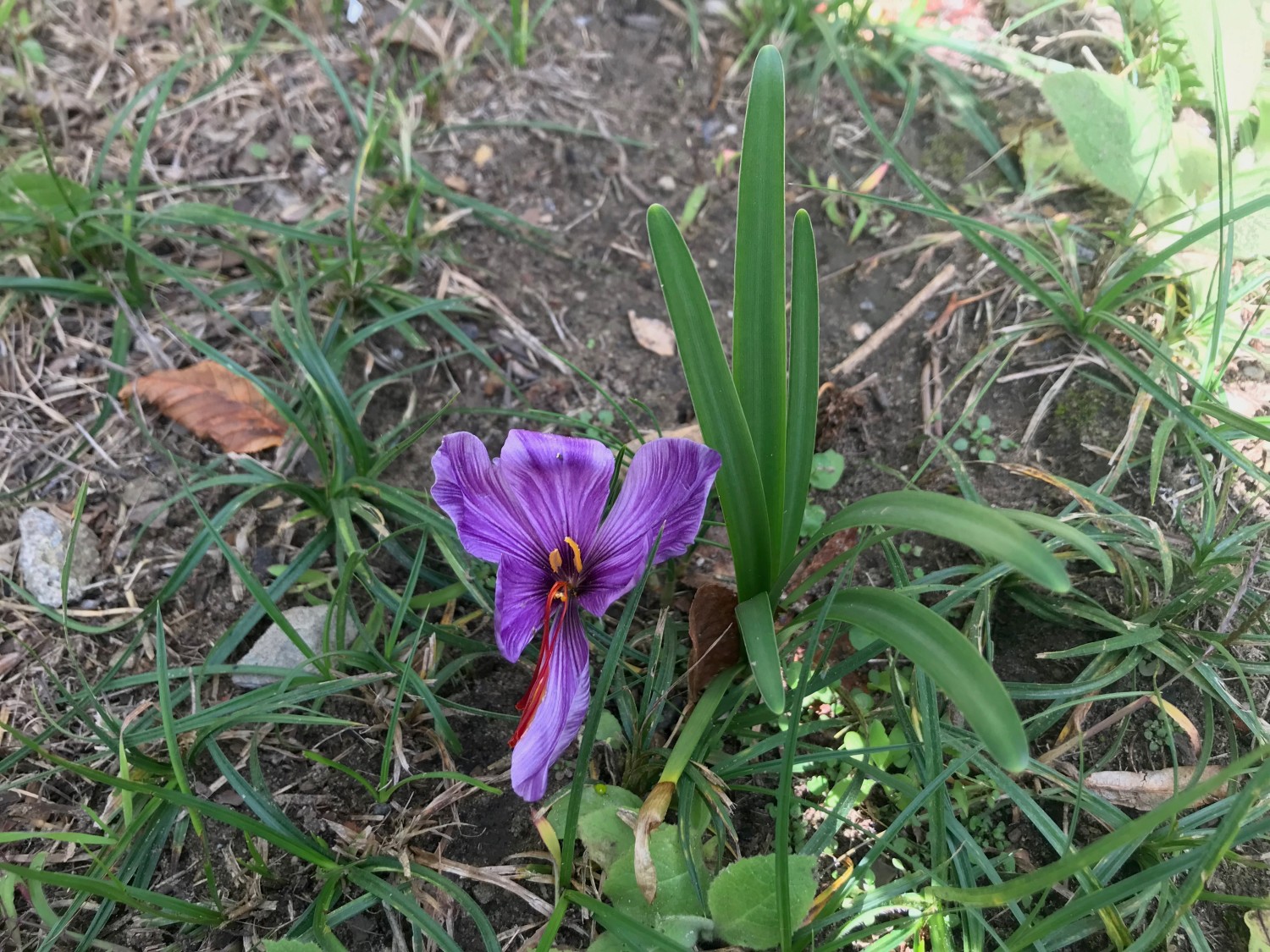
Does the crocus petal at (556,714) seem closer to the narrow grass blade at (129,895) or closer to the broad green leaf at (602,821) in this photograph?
the broad green leaf at (602,821)

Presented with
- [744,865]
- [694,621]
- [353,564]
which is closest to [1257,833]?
[744,865]

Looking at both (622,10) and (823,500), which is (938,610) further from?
(622,10)

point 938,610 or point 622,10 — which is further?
point 622,10

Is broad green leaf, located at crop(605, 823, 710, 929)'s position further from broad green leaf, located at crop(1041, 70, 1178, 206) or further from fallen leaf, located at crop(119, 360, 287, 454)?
broad green leaf, located at crop(1041, 70, 1178, 206)

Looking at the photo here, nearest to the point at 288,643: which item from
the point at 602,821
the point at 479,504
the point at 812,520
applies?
the point at 479,504

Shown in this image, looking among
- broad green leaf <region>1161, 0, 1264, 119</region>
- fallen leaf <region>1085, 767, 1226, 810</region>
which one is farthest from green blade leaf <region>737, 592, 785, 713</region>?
broad green leaf <region>1161, 0, 1264, 119</region>

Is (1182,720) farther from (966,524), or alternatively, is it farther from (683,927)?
(683,927)
